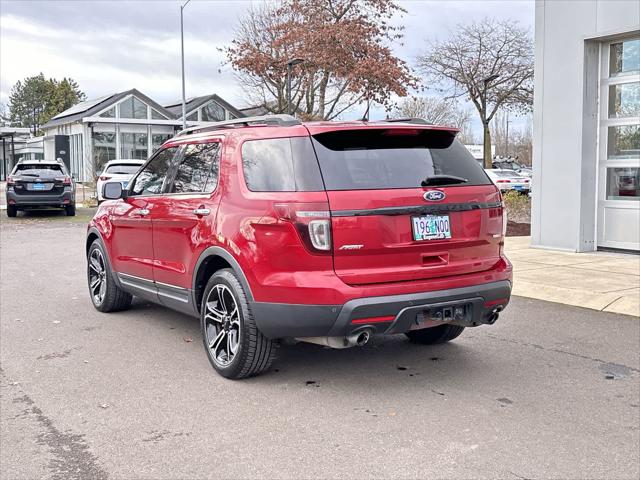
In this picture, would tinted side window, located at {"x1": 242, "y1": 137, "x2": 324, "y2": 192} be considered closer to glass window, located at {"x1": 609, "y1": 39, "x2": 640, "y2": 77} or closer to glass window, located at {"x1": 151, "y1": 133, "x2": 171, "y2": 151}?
glass window, located at {"x1": 609, "y1": 39, "x2": 640, "y2": 77}

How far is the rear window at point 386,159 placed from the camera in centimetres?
→ 448

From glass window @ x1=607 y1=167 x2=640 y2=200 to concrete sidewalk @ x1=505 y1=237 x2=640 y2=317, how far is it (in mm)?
907

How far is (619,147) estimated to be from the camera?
10680mm

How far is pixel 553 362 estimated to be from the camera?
17.8ft

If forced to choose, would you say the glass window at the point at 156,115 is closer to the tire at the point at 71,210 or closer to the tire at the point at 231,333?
the tire at the point at 71,210

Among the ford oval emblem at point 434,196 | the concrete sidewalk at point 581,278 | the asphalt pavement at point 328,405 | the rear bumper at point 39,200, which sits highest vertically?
the ford oval emblem at point 434,196

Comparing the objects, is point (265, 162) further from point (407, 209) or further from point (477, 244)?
point (477, 244)

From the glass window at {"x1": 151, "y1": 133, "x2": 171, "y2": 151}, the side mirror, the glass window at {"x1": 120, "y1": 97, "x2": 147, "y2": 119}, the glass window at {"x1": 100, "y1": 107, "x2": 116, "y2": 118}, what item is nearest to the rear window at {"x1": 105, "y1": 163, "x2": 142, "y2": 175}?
the side mirror

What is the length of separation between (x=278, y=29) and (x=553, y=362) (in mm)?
31291

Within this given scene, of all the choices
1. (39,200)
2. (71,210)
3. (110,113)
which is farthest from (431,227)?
(110,113)

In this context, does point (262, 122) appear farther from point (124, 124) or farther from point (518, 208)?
point (124, 124)

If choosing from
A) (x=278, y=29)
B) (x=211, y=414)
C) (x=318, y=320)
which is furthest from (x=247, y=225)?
(x=278, y=29)

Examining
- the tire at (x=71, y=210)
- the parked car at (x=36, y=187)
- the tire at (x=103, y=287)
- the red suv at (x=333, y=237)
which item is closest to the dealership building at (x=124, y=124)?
the tire at (x=71, y=210)

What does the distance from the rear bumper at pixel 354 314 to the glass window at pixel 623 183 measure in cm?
686
